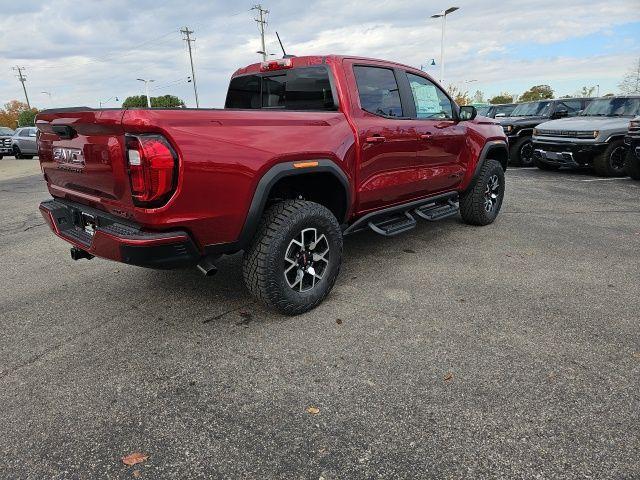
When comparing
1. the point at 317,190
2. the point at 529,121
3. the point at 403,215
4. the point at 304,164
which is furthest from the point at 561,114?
the point at 304,164

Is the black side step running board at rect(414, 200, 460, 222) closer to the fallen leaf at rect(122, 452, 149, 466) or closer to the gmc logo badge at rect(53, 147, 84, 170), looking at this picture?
the gmc logo badge at rect(53, 147, 84, 170)

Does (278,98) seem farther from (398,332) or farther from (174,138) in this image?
(398,332)

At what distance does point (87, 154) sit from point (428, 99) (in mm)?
3280

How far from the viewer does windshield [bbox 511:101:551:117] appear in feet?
44.0

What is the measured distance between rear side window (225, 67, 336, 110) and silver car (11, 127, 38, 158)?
67.6ft

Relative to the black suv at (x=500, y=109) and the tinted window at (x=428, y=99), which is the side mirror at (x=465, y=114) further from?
the black suv at (x=500, y=109)

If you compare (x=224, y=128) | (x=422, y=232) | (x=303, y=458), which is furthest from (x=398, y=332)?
(x=422, y=232)

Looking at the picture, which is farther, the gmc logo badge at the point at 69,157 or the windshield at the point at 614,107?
the windshield at the point at 614,107

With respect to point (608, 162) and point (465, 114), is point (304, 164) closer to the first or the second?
point (465, 114)

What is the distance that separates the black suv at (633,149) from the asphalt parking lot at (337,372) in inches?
231

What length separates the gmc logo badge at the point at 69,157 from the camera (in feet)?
9.47

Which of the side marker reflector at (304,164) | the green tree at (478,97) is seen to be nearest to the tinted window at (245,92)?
the side marker reflector at (304,164)

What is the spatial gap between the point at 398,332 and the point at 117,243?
183cm

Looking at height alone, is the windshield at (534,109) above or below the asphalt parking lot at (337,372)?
above
